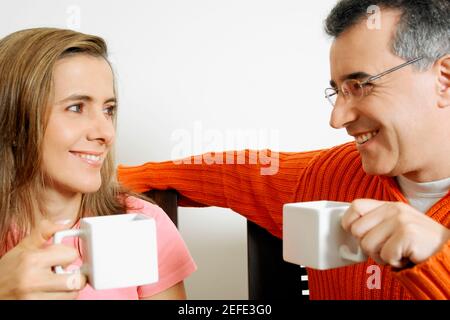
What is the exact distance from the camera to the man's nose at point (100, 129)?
1116mm

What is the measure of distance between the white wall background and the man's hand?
92cm

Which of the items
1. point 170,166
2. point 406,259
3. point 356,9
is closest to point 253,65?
point 170,166

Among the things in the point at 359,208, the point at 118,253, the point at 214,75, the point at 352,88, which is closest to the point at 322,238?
the point at 359,208

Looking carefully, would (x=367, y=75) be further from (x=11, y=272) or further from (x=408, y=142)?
(x=11, y=272)

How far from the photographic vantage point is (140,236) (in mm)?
827

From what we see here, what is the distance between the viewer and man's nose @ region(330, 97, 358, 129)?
1.17 metres

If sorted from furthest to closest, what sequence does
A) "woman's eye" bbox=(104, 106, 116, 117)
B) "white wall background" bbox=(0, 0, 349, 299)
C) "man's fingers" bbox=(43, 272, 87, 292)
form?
"white wall background" bbox=(0, 0, 349, 299), "woman's eye" bbox=(104, 106, 116, 117), "man's fingers" bbox=(43, 272, 87, 292)

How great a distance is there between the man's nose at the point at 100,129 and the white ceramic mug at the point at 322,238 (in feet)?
1.36

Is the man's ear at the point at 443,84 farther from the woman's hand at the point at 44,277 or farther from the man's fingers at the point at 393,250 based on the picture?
the woman's hand at the point at 44,277

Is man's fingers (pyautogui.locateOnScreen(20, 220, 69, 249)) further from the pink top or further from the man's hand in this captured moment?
the man's hand

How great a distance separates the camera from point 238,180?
148cm

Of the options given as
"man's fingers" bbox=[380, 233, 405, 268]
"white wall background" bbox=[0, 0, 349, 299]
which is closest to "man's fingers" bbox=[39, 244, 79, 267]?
"man's fingers" bbox=[380, 233, 405, 268]

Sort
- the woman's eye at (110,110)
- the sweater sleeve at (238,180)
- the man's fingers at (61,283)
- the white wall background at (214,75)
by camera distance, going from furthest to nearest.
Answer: the white wall background at (214,75) → the sweater sleeve at (238,180) → the woman's eye at (110,110) → the man's fingers at (61,283)

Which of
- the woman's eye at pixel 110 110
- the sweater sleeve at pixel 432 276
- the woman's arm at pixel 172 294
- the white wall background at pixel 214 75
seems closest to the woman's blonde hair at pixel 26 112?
the woman's eye at pixel 110 110
